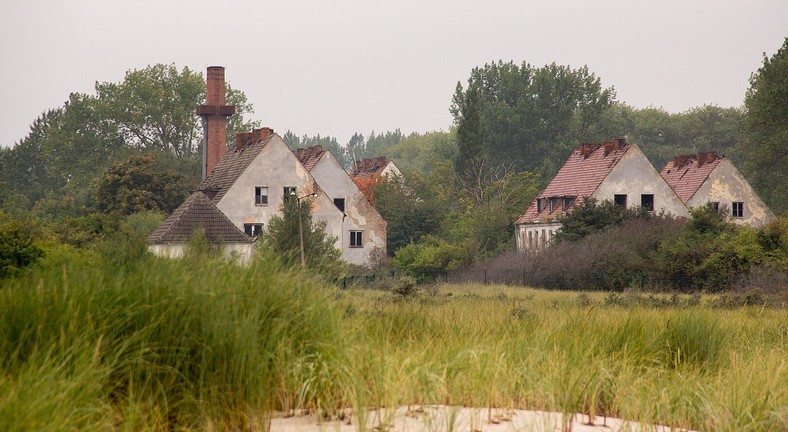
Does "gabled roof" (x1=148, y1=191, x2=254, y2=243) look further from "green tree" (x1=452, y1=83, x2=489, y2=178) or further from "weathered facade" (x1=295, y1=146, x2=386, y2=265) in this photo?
"green tree" (x1=452, y1=83, x2=489, y2=178)

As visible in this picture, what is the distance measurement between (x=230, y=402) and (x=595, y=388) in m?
3.63

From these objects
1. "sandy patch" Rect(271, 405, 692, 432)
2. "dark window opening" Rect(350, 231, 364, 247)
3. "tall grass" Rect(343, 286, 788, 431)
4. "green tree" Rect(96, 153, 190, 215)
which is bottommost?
"sandy patch" Rect(271, 405, 692, 432)

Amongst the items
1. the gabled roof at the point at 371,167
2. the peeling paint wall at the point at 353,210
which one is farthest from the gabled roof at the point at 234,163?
the gabled roof at the point at 371,167

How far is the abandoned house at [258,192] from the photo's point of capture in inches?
2146

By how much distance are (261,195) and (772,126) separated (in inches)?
1209

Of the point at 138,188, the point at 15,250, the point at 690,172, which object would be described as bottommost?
the point at 15,250

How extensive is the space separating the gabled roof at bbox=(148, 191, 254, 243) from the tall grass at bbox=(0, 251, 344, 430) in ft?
131

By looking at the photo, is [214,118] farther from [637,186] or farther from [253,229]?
[637,186]

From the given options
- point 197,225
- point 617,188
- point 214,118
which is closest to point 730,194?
point 617,188

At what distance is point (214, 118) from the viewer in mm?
69438

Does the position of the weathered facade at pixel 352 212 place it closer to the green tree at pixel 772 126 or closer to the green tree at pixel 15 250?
the green tree at pixel 772 126

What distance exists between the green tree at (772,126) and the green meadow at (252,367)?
60.4 meters

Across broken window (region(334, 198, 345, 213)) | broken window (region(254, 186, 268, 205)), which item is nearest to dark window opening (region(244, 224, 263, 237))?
broken window (region(254, 186, 268, 205))

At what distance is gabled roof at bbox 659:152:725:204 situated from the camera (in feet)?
231
